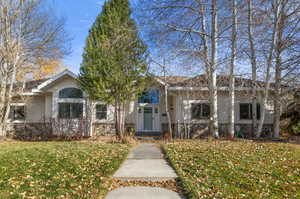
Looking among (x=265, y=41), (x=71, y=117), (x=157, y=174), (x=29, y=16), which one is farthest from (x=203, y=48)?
(x=29, y=16)

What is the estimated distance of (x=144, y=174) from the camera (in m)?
5.05

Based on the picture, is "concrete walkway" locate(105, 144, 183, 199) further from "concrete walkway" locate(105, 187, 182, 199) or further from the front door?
the front door

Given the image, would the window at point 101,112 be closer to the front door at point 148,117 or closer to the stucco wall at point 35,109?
the front door at point 148,117

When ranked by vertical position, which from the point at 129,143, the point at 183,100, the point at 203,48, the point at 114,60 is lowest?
the point at 129,143

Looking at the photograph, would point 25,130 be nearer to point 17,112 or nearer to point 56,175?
point 17,112

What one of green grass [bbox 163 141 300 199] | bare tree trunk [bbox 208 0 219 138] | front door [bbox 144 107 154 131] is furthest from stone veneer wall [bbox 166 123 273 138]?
green grass [bbox 163 141 300 199]

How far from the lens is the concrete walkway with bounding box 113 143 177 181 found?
4820mm

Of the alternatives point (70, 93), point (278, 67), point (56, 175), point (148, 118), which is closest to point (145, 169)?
point (56, 175)

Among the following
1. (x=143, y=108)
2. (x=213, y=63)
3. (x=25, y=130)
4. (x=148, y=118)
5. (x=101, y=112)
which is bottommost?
(x=25, y=130)

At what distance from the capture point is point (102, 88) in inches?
435

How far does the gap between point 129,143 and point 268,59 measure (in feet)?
31.3

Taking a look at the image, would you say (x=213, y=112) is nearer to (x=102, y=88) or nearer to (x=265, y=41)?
(x=265, y=41)

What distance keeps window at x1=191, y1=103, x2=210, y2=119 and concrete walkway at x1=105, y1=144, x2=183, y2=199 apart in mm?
7117

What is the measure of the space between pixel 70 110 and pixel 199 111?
9.27 metres
